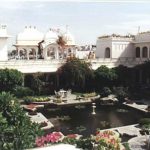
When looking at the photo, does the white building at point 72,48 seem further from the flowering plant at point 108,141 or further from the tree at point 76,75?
the flowering plant at point 108,141

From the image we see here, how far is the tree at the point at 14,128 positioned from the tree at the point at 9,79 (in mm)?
18213

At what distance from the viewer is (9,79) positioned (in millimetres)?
37281

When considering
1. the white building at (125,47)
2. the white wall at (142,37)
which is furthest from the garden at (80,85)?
the white wall at (142,37)

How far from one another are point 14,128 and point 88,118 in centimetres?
1446

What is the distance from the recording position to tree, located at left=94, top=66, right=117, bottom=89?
139 feet

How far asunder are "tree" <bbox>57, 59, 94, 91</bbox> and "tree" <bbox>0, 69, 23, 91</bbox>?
6.39 m

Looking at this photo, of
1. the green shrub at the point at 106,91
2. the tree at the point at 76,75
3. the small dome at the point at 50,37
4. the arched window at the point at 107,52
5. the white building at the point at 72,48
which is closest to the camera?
the green shrub at the point at 106,91

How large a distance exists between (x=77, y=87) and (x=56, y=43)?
23.2 ft

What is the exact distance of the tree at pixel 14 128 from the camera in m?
15.9

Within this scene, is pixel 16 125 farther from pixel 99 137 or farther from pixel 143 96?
pixel 143 96

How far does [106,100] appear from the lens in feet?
128

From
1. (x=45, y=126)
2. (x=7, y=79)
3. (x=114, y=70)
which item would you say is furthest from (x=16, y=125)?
(x=114, y=70)

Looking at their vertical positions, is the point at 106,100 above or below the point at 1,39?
below

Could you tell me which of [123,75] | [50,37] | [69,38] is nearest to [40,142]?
[123,75]
